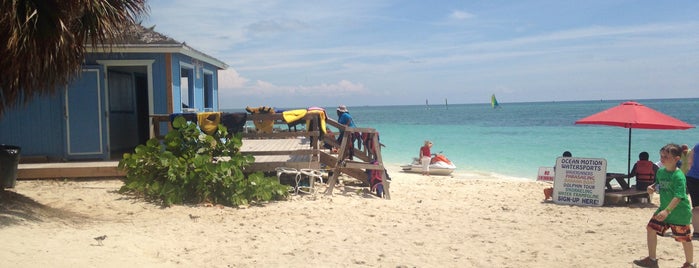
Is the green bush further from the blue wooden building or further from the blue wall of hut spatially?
the blue wall of hut

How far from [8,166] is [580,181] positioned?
8647 millimetres

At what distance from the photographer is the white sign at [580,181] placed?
889cm

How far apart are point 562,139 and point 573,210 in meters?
26.6

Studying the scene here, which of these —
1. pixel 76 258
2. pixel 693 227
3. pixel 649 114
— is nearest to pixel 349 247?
pixel 76 258

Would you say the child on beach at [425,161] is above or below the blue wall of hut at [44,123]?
below

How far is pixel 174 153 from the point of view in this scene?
804 cm

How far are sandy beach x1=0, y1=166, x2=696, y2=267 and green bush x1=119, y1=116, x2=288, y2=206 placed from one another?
232 millimetres

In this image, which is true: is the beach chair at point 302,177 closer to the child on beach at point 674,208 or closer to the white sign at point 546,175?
the child on beach at point 674,208

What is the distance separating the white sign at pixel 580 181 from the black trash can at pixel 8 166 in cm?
828

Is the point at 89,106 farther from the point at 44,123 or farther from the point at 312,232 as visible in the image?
the point at 312,232

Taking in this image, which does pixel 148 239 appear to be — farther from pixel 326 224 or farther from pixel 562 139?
pixel 562 139

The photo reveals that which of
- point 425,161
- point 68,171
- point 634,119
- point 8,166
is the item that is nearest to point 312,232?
point 8,166

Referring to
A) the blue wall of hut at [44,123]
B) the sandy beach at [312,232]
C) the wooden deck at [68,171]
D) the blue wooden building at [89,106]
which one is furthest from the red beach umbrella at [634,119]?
the wooden deck at [68,171]

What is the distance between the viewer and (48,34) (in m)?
5.79
